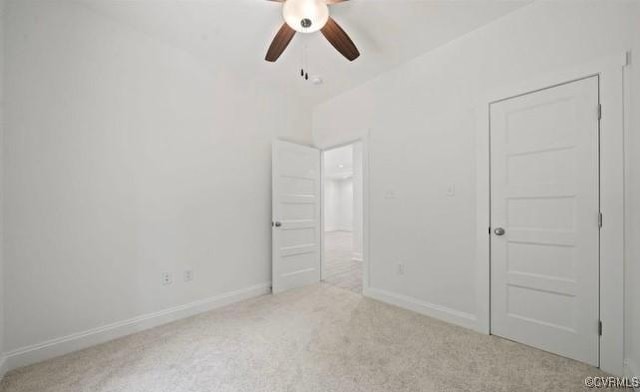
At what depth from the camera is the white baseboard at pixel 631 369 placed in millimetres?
1487

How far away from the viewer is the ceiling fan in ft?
5.73

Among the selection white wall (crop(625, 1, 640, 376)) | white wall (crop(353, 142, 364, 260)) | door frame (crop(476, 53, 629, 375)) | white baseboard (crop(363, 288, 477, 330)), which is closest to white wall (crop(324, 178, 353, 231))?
white wall (crop(353, 142, 364, 260))

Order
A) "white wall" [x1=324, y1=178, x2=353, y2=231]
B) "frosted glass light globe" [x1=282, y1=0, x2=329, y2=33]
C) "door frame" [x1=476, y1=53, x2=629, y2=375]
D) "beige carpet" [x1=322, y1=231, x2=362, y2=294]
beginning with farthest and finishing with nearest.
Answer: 1. "white wall" [x1=324, y1=178, x2=353, y2=231]
2. "beige carpet" [x1=322, y1=231, x2=362, y2=294]
3. "frosted glass light globe" [x1=282, y1=0, x2=329, y2=33]
4. "door frame" [x1=476, y1=53, x2=629, y2=375]

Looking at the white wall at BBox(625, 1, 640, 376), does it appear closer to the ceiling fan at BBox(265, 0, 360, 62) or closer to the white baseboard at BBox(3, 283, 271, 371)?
the ceiling fan at BBox(265, 0, 360, 62)

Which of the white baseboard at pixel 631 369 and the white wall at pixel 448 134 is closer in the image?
the white baseboard at pixel 631 369

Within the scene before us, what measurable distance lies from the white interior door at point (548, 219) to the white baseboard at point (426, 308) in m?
0.21

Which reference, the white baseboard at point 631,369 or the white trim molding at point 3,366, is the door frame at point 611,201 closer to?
the white baseboard at point 631,369

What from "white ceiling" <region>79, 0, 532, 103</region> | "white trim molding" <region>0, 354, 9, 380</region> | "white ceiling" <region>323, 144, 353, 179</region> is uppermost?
"white ceiling" <region>79, 0, 532, 103</region>

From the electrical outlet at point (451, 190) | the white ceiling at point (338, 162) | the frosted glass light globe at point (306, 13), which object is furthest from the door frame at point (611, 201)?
the white ceiling at point (338, 162)

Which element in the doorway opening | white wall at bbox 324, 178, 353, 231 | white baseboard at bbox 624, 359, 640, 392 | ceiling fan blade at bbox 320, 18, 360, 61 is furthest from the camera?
white wall at bbox 324, 178, 353, 231

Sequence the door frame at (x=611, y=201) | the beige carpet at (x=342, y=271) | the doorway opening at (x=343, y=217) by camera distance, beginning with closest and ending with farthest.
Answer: the door frame at (x=611, y=201), the beige carpet at (x=342, y=271), the doorway opening at (x=343, y=217)

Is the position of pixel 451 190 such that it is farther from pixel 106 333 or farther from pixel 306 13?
pixel 106 333

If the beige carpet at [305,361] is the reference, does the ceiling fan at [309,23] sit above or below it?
above

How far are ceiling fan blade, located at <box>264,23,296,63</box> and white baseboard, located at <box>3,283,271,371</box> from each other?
2.54 m
